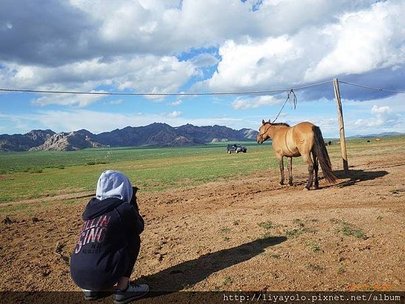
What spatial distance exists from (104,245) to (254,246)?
10.4 ft

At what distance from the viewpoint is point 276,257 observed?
6.18 meters

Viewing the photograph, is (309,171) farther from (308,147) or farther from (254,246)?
(254,246)

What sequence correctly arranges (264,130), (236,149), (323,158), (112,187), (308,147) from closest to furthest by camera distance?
(112,187) → (323,158) → (308,147) → (264,130) → (236,149)

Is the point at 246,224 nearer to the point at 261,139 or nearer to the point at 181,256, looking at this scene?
the point at 181,256

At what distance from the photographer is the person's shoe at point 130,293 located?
503 cm

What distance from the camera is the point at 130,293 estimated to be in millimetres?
5105

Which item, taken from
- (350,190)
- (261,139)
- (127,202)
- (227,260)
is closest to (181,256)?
(227,260)

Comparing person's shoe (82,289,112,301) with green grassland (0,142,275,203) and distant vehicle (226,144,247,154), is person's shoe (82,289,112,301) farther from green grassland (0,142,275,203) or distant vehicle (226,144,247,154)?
distant vehicle (226,144,247,154)

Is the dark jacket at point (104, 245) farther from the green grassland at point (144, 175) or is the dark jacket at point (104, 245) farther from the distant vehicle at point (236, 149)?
the distant vehicle at point (236, 149)

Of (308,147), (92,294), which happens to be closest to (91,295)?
(92,294)

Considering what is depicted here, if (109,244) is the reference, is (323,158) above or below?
above

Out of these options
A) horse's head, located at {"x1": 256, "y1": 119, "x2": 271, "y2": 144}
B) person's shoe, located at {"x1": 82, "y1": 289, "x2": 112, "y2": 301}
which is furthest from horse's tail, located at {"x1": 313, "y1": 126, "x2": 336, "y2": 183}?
person's shoe, located at {"x1": 82, "y1": 289, "x2": 112, "y2": 301}

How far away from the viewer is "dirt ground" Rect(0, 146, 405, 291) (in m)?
5.46

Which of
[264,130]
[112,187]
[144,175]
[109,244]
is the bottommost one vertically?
[144,175]
